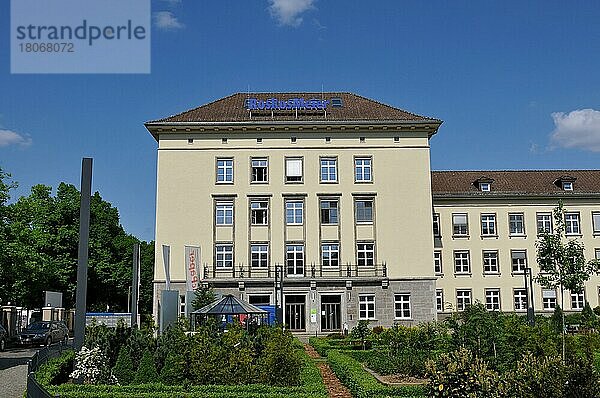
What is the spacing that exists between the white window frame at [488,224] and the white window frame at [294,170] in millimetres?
15987

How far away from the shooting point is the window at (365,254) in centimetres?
4466

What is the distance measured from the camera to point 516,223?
52438mm

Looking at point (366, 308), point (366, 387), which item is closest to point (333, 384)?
point (366, 387)

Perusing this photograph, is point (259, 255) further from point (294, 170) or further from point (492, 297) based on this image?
point (492, 297)

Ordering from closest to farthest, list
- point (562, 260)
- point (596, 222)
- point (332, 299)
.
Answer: point (562, 260) < point (332, 299) < point (596, 222)

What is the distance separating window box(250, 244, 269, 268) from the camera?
44.6 meters

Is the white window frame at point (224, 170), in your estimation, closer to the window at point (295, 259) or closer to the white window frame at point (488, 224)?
the window at point (295, 259)

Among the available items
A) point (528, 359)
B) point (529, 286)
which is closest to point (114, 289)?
point (529, 286)

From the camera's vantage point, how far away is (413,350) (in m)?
20.1

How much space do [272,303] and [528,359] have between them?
34.4 metres

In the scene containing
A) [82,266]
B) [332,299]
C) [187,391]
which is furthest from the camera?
[332,299]

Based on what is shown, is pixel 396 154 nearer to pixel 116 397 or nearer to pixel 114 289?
pixel 114 289

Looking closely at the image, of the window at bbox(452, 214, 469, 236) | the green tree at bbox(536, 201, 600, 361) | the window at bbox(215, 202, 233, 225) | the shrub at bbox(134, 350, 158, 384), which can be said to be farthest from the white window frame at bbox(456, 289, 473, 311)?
the shrub at bbox(134, 350, 158, 384)

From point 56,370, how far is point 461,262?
4053 centimetres
